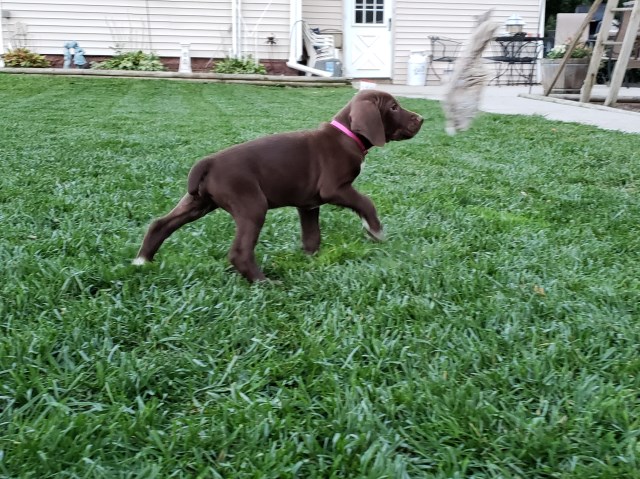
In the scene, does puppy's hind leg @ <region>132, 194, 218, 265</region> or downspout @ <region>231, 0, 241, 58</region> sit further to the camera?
downspout @ <region>231, 0, 241, 58</region>

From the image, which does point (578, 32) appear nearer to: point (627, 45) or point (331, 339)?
point (627, 45)

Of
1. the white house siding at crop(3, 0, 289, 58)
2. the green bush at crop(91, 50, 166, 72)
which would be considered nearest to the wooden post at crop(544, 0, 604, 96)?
the white house siding at crop(3, 0, 289, 58)

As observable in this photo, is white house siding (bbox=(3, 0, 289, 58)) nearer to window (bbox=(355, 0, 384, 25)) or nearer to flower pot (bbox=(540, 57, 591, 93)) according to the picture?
window (bbox=(355, 0, 384, 25))

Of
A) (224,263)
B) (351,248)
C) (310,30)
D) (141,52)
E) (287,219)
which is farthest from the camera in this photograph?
(310,30)

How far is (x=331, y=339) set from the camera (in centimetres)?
219

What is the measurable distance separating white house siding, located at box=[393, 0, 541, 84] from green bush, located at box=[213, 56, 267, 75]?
171 inches

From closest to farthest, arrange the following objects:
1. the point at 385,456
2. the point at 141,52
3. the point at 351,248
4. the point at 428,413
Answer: the point at 385,456 < the point at 428,413 < the point at 351,248 < the point at 141,52

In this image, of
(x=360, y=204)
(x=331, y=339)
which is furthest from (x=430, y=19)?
(x=331, y=339)

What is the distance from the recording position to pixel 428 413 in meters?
→ 1.75

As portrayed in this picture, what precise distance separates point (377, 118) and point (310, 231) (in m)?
0.65

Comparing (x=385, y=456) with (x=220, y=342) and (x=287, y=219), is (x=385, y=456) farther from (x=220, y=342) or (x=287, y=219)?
(x=287, y=219)

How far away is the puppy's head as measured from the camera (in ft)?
10.1

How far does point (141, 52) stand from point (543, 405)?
14765mm

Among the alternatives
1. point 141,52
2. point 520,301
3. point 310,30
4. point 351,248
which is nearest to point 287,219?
point 351,248
